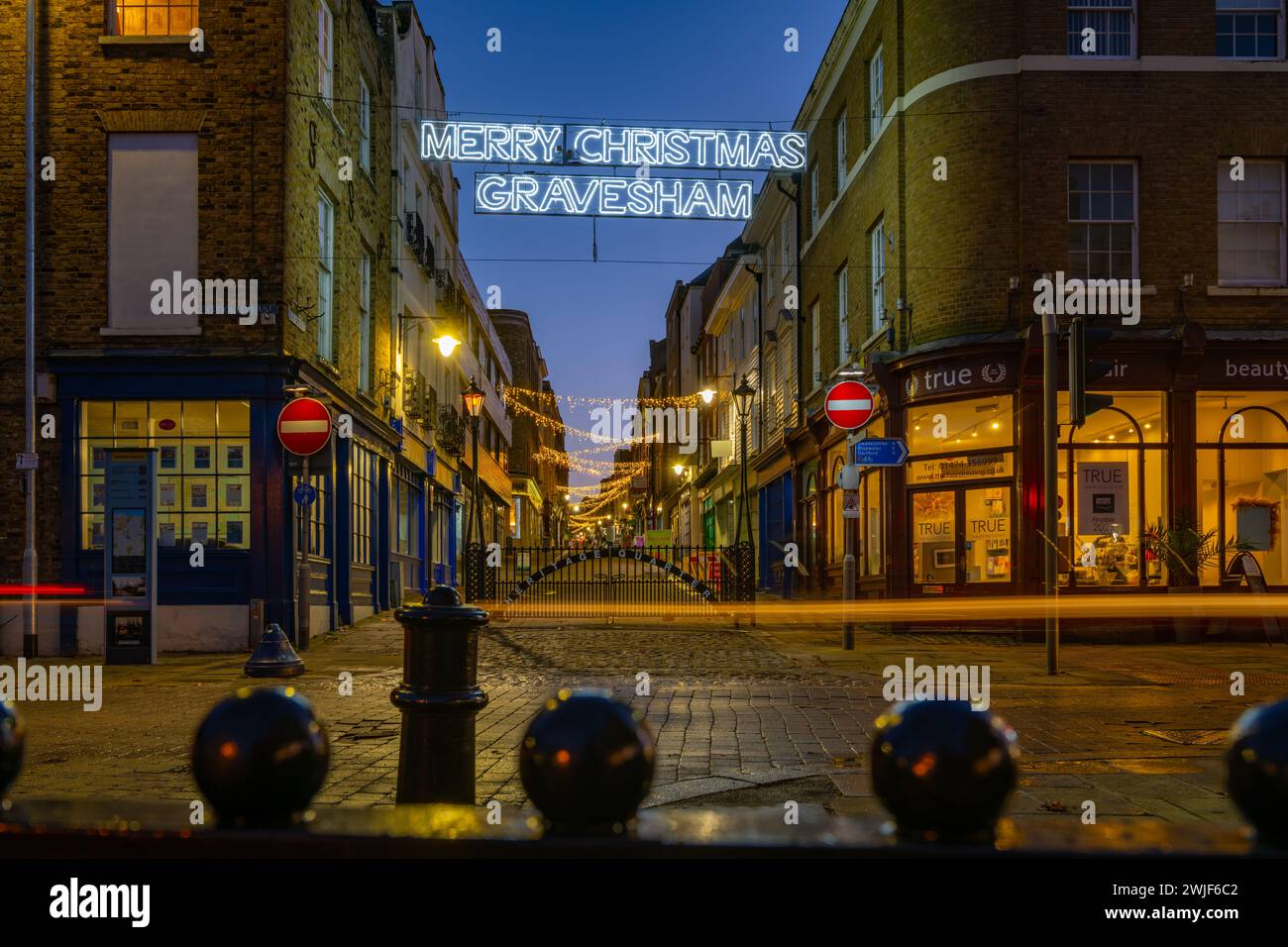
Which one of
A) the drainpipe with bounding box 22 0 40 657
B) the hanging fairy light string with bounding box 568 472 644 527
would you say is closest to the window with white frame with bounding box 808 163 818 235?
the drainpipe with bounding box 22 0 40 657

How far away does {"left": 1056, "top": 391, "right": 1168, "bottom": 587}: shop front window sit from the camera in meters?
17.6

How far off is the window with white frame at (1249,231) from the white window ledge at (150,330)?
50.3 ft

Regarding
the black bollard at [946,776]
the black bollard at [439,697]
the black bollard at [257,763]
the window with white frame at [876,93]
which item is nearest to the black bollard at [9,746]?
the black bollard at [257,763]

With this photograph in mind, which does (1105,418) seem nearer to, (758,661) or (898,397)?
(898,397)

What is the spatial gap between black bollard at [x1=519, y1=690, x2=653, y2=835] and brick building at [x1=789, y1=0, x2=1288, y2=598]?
55.4ft

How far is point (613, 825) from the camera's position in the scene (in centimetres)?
124

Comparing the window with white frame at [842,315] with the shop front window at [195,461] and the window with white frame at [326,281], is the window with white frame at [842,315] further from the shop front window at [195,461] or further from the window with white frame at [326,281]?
the shop front window at [195,461]

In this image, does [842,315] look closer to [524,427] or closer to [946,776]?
[946,776]

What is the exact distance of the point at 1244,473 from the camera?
17672 millimetres
